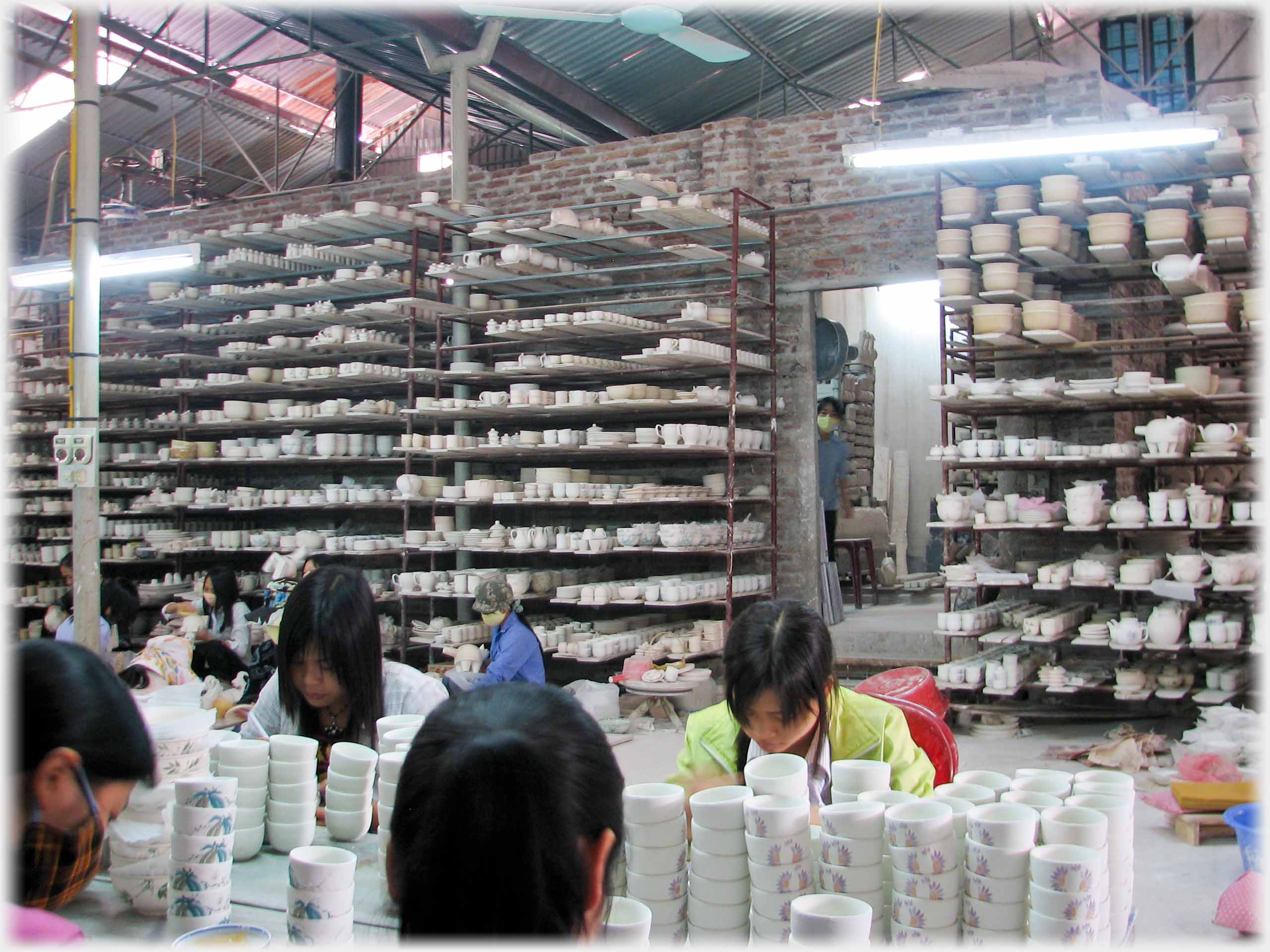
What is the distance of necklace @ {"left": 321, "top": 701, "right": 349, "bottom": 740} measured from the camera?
112 inches

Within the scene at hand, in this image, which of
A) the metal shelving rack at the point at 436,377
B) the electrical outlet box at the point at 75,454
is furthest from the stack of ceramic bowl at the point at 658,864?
the metal shelving rack at the point at 436,377

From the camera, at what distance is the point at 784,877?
1.74 meters

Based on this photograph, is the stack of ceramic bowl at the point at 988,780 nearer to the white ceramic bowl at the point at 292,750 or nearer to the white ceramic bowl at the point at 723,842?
the white ceramic bowl at the point at 723,842

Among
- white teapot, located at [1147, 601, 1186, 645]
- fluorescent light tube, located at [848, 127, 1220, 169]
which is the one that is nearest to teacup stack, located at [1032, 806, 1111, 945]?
fluorescent light tube, located at [848, 127, 1220, 169]

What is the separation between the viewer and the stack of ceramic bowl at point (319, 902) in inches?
66.7

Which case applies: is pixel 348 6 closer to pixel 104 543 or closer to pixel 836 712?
pixel 104 543

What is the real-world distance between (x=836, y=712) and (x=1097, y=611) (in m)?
4.58

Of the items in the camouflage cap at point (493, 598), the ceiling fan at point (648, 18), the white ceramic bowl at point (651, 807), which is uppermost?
the ceiling fan at point (648, 18)

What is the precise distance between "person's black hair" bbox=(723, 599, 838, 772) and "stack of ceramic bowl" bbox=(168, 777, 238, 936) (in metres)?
1.02

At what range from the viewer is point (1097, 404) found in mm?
6355

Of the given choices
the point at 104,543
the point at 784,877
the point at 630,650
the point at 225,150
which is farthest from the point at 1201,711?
the point at 225,150

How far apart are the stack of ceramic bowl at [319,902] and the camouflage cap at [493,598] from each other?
11.3ft

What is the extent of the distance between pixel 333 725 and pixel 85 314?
3988 millimetres

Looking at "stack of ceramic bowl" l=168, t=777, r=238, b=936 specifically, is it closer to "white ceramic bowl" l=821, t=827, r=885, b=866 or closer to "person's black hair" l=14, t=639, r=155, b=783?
"person's black hair" l=14, t=639, r=155, b=783
